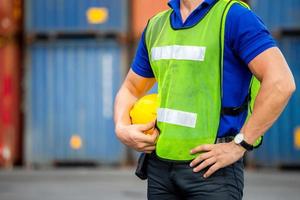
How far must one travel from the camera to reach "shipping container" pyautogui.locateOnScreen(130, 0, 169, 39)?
12.0 metres

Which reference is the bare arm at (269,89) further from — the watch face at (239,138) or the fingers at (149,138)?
the fingers at (149,138)

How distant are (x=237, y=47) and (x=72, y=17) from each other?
9561 millimetres

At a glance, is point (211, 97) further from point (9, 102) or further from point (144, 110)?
point (9, 102)

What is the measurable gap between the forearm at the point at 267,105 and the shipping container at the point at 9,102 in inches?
389

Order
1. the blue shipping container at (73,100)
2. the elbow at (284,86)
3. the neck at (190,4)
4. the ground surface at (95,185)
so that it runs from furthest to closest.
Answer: the blue shipping container at (73,100)
the ground surface at (95,185)
the neck at (190,4)
the elbow at (284,86)

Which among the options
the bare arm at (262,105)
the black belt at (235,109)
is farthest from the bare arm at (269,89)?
the black belt at (235,109)

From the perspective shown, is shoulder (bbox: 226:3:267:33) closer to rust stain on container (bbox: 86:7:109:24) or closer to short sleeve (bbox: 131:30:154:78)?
short sleeve (bbox: 131:30:154:78)

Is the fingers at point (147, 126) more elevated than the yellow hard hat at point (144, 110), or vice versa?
the yellow hard hat at point (144, 110)

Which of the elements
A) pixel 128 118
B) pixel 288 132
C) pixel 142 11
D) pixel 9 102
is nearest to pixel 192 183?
Answer: pixel 128 118

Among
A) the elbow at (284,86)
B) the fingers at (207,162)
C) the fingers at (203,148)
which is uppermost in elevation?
the elbow at (284,86)

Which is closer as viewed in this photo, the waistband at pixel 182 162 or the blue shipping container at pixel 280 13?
the waistband at pixel 182 162

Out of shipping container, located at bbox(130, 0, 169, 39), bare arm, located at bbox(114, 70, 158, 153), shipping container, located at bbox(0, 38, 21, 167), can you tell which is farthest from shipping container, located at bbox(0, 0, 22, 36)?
bare arm, located at bbox(114, 70, 158, 153)

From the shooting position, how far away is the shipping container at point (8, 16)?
1210cm

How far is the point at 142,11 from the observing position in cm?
1205
